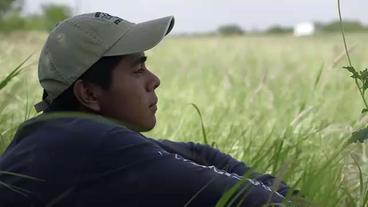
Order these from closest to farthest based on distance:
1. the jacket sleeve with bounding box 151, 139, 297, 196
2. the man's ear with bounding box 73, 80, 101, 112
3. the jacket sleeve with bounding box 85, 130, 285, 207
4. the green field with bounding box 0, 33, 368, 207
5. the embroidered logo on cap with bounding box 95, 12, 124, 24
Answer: the jacket sleeve with bounding box 85, 130, 285, 207 → the man's ear with bounding box 73, 80, 101, 112 → the embroidered logo on cap with bounding box 95, 12, 124, 24 → the green field with bounding box 0, 33, 368, 207 → the jacket sleeve with bounding box 151, 139, 297, 196

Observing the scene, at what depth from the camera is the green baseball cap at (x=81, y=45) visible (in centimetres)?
212

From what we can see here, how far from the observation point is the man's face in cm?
213

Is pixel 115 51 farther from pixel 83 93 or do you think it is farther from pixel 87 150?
pixel 87 150

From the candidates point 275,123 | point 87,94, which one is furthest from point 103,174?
point 275,123

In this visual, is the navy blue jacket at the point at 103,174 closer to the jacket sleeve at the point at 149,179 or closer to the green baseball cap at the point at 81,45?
the jacket sleeve at the point at 149,179

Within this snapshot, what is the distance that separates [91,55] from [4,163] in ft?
1.09

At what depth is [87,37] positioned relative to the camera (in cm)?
215

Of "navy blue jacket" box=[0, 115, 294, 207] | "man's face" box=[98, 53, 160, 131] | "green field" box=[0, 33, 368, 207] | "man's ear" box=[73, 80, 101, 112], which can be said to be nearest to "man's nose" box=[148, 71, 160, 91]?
"man's face" box=[98, 53, 160, 131]

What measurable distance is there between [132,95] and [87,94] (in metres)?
0.11

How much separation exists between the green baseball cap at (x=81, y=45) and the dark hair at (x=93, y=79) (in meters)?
0.01

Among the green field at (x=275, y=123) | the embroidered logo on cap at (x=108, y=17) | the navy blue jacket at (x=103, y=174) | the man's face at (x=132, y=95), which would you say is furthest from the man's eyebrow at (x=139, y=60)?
the green field at (x=275, y=123)

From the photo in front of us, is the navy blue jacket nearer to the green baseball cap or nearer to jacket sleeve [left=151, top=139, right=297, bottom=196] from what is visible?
the green baseball cap

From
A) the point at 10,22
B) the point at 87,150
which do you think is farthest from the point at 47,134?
the point at 10,22

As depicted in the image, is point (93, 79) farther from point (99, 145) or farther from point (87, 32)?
point (99, 145)
